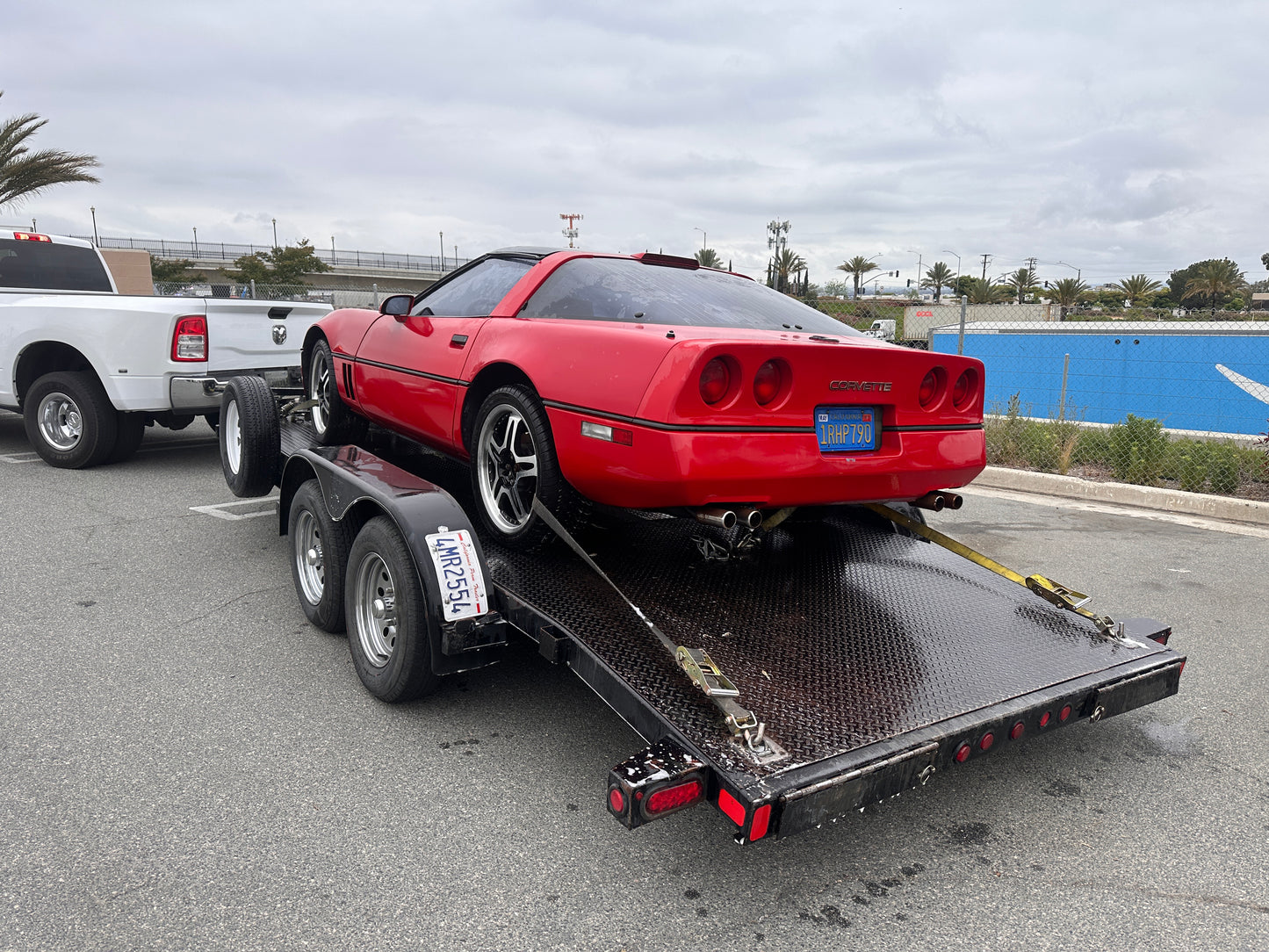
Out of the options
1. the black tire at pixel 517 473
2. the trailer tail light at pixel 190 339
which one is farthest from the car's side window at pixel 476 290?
the trailer tail light at pixel 190 339

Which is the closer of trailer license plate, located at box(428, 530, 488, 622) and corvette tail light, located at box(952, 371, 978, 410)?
trailer license plate, located at box(428, 530, 488, 622)

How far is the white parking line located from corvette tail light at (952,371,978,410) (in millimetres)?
4643

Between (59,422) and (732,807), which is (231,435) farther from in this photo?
(732,807)

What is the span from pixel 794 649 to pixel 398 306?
282cm

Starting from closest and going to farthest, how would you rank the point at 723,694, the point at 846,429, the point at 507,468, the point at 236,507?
the point at 723,694, the point at 846,429, the point at 507,468, the point at 236,507

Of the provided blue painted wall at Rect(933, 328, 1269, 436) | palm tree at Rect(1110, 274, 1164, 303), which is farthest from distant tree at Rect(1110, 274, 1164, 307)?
blue painted wall at Rect(933, 328, 1269, 436)

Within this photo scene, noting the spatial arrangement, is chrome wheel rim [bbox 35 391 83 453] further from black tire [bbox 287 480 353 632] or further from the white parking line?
black tire [bbox 287 480 353 632]

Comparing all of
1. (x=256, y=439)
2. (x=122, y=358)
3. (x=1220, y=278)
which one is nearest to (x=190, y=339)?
(x=122, y=358)

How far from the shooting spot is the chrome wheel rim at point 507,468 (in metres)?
3.49

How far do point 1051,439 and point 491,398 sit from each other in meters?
7.25

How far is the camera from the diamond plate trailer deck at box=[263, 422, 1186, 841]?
7.28ft

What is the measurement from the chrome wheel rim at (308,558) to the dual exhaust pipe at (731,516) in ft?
6.42

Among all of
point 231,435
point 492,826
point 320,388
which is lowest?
point 492,826

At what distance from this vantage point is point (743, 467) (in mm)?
2811
